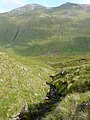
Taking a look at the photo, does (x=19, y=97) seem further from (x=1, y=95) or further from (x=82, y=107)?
(x=82, y=107)

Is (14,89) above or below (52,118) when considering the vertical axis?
below

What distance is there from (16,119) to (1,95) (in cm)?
609

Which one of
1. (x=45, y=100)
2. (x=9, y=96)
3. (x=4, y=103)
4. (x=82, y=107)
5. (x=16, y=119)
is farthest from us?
(x=45, y=100)

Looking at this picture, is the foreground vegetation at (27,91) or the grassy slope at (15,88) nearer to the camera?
the foreground vegetation at (27,91)

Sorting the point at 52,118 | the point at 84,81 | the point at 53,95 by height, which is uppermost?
the point at 52,118

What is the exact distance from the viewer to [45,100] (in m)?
38.6

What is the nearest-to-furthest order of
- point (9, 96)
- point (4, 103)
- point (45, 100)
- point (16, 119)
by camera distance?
point (16, 119), point (4, 103), point (9, 96), point (45, 100)

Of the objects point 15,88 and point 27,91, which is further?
point 27,91

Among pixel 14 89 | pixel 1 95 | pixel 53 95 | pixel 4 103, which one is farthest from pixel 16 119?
pixel 53 95

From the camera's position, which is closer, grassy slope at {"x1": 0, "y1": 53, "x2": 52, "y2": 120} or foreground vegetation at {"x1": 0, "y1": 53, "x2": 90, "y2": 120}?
foreground vegetation at {"x1": 0, "y1": 53, "x2": 90, "y2": 120}

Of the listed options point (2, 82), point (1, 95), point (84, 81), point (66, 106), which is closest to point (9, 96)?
point (1, 95)

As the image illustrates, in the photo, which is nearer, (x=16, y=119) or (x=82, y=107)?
(x=82, y=107)

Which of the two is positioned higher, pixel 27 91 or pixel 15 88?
pixel 15 88

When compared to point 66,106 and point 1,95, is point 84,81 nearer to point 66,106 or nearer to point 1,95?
point 1,95
